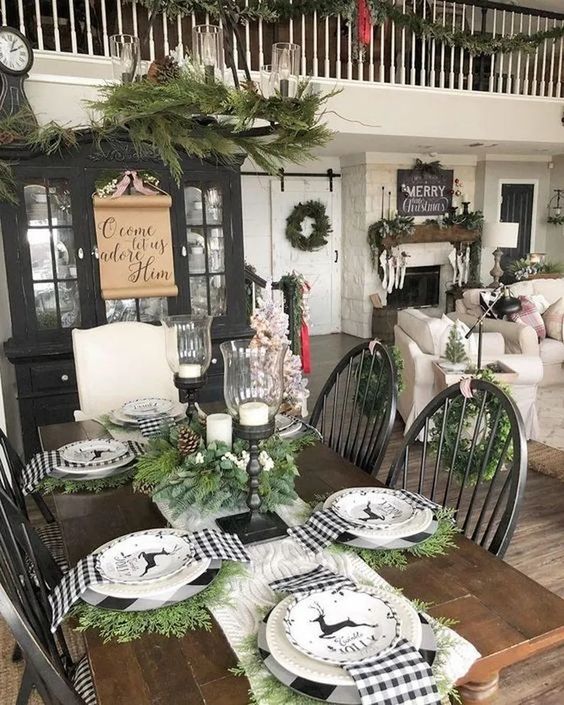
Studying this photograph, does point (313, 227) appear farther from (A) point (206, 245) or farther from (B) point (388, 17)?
(A) point (206, 245)

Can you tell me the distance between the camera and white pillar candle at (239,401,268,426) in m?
1.42

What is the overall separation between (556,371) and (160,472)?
4.86 metres

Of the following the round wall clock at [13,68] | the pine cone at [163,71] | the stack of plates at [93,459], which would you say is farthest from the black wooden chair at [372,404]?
the round wall clock at [13,68]

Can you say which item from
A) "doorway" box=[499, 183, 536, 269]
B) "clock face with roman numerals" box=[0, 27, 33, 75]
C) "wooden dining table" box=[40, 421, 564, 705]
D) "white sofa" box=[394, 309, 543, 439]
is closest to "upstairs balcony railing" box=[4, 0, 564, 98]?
"clock face with roman numerals" box=[0, 27, 33, 75]

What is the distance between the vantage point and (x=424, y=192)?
8211mm

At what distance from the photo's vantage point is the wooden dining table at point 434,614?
1.01m

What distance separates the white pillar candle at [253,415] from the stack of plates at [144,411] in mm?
1002

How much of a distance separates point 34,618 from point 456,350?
10.6 feet

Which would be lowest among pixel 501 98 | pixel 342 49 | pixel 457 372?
pixel 457 372

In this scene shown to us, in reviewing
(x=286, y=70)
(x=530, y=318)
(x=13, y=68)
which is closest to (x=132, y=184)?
(x=13, y=68)

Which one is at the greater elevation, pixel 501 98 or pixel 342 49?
pixel 342 49

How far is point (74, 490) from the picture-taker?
1813 mm

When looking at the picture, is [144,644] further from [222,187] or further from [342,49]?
[342,49]

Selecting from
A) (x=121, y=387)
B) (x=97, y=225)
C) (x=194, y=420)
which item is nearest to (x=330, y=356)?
(x=97, y=225)
